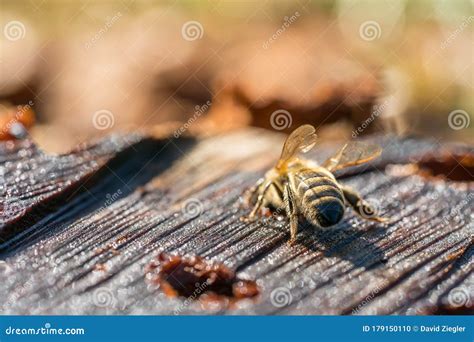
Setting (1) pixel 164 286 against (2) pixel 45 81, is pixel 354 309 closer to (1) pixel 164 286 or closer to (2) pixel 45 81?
(1) pixel 164 286

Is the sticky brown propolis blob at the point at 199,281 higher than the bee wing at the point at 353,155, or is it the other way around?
the bee wing at the point at 353,155

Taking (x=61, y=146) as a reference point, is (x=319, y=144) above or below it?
above

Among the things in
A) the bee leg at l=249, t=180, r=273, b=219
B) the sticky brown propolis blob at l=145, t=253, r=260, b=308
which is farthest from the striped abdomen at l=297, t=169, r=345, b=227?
the sticky brown propolis blob at l=145, t=253, r=260, b=308

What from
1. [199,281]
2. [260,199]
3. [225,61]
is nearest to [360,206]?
[260,199]

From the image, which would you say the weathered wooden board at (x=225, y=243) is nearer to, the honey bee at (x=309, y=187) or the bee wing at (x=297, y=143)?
the honey bee at (x=309, y=187)

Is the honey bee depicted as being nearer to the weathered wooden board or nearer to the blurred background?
the weathered wooden board

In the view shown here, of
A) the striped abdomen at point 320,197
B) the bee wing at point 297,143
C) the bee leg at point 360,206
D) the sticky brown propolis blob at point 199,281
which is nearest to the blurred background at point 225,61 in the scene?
the bee wing at point 297,143

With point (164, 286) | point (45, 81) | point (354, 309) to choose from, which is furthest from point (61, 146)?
point (354, 309)
